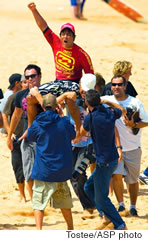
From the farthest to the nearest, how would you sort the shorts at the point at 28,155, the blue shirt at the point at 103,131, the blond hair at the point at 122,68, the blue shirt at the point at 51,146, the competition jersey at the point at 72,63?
the competition jersey at the point at 72,63 → the blond hair at the point at 122,68 → the shorts at the point at 28,155 → the blue shirt at the point at 103,131 → the blue shirt at the point at 51,146

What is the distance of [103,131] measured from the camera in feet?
23.4

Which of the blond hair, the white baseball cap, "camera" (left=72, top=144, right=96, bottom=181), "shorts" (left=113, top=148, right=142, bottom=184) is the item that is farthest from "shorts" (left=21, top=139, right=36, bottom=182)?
the blond hair

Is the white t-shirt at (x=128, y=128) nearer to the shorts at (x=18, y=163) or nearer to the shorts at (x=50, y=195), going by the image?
the shorts at (x=50, y=195)

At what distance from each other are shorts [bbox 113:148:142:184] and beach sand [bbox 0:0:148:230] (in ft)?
1.71

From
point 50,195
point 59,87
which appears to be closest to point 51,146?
point 50,195

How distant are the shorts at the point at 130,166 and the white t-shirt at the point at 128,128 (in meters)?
0.08

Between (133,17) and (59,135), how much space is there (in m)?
17.7

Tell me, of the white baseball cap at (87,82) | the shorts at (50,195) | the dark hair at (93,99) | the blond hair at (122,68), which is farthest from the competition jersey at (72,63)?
the shorts at (50,195)

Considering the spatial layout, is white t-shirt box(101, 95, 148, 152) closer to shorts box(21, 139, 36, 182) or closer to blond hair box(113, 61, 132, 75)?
blond hair box(113, 61, 132, 75)

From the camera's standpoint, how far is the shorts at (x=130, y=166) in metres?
8.30

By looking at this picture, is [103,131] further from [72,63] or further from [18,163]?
[18,163]

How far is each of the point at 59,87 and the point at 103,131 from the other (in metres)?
1.32

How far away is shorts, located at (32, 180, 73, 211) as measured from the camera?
713cm

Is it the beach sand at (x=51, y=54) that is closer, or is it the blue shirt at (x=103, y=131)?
the blue shirt at (x=103, y=131)
